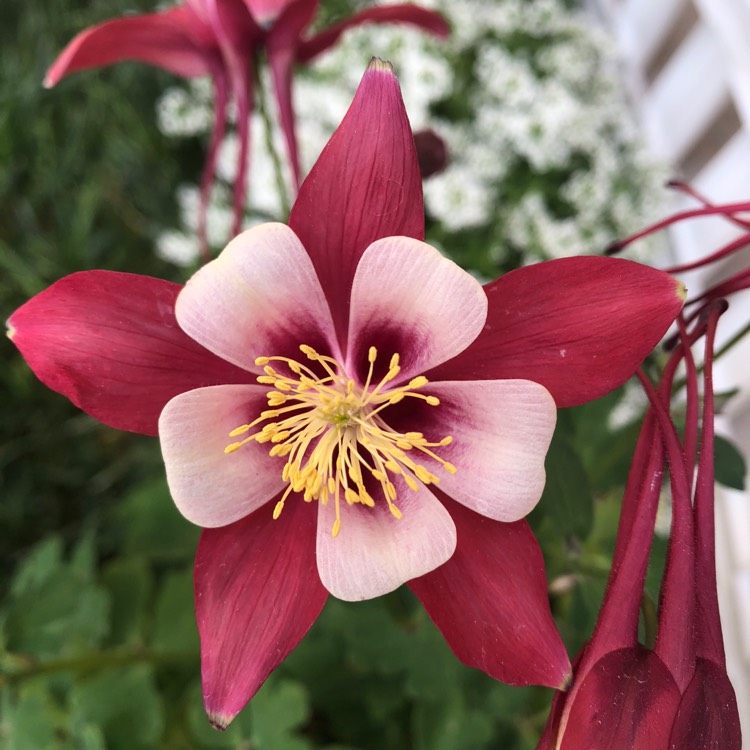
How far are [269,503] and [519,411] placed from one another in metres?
0.14

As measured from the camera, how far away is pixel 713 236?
0.99m

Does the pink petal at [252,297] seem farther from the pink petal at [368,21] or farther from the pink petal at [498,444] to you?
the pink petal at [368,21]

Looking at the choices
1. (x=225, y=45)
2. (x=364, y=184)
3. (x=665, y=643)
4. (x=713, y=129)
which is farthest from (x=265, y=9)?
(x=713, y=129)

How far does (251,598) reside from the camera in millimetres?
348

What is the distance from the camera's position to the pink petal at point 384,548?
33cm

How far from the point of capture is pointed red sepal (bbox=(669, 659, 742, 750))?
27cm

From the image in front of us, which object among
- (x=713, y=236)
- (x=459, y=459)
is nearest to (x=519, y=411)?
(x=459, y=459)

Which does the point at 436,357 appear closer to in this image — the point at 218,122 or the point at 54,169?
the point at 218,122

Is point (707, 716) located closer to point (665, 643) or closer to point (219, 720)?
point (665, 643)

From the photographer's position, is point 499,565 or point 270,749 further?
point 270,749

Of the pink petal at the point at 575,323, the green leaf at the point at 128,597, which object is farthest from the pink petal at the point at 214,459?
the green leaf at the point at 128,597

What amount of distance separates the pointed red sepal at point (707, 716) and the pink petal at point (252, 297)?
0.23m

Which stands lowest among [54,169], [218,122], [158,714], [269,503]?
[158,714]

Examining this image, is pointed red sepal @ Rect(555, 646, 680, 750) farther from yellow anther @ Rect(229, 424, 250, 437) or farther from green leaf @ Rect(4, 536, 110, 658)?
green leaf @ Rect(4, 536, 110, 658)
